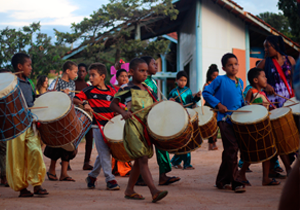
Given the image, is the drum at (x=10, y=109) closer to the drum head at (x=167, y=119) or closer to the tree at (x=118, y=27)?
the drum head at (x=167, y=119)

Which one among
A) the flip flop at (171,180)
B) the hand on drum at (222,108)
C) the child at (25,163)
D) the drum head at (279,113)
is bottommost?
the flip flop at (171,180)

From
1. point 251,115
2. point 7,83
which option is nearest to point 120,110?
point 7,83

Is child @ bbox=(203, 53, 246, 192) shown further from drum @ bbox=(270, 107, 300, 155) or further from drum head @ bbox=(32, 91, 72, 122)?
drum head @ bbox=(32, 91, 72, 122)

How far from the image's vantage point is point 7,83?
134 inches

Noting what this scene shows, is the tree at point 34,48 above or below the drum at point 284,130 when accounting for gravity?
above

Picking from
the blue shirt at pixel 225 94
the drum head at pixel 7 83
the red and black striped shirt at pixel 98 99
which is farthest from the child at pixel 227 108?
the drum head at pixel 7 83

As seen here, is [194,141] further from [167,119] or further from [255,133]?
[167,119]

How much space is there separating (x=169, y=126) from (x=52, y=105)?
56.0 inches

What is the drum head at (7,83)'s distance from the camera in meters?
3.33

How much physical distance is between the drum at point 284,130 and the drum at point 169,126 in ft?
4.25

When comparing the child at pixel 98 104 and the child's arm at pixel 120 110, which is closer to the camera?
the child's arm at pixel 120 110

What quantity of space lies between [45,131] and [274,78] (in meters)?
3.29

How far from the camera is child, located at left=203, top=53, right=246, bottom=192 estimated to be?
13.4 feet

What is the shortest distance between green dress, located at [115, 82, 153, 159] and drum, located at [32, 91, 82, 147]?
2.17 ft
